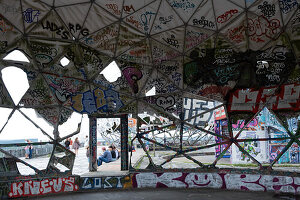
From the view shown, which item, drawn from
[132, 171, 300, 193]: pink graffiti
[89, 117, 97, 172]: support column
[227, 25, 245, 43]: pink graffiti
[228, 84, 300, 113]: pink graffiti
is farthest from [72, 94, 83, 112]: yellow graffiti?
[227, 25, 245, 43]: pink graffiti

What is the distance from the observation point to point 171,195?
34.7 ft

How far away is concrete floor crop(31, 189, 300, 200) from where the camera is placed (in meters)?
9.90

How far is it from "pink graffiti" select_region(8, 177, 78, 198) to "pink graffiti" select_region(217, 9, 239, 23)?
31.2ft

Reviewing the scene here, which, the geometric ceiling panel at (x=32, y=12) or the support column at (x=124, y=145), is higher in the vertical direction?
the geometric ceiling panel at (x=32, y=12)

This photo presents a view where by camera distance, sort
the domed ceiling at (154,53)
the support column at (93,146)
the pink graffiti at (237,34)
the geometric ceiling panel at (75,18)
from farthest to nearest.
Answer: the support column at (93,146) < the pink graffiti at (237,34) < the domed ceiling at (154,53) < the geometric ceiling panel at (75,18)

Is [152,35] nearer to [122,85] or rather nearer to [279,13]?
[122,85]

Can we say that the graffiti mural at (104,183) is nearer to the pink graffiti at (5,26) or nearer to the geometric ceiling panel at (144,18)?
the geometric ceiling panel at (144,18)

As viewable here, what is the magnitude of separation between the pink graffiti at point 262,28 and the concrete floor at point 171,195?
678 cm

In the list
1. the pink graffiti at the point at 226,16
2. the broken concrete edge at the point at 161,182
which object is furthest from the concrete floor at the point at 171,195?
the pink graffiti at the point at 226,16

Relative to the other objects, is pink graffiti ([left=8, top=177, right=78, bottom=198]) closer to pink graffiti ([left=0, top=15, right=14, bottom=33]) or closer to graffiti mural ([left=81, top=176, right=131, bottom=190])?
graffiti mural ([left=81, top=176, right=131, bottom=190])

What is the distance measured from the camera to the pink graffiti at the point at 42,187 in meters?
10.8

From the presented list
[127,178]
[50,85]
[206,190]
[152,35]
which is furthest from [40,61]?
[206,190]

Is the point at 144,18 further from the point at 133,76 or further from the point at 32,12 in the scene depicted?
the point at 32,12

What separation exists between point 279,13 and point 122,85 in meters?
7.72
